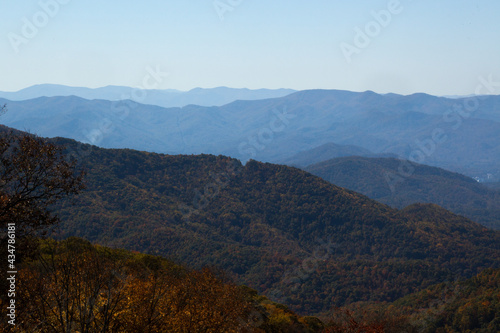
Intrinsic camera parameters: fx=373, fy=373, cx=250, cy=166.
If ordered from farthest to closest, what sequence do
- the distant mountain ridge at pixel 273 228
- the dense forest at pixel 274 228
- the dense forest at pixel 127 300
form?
the distant mountain ridge at pixel 273 228
the dense forest at pixel 274 228
the dense forest at pixel 127 300

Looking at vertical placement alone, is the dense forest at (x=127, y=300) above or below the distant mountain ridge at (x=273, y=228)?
above

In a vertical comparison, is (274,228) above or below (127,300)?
below

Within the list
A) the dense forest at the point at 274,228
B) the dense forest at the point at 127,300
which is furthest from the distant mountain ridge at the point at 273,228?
the dense forest at the point at 127,300

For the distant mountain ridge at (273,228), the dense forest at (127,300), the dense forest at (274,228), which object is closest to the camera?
the dense forest at (127,300)

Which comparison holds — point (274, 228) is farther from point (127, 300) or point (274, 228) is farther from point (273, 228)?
point (127, 300)

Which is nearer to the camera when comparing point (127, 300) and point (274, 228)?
point (127, 300)

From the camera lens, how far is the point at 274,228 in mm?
161875

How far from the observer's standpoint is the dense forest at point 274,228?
10800 cm

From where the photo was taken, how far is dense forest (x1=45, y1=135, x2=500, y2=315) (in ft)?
354

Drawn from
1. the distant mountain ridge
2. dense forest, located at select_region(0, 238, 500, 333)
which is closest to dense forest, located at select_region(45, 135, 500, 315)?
the distant mountain ridge

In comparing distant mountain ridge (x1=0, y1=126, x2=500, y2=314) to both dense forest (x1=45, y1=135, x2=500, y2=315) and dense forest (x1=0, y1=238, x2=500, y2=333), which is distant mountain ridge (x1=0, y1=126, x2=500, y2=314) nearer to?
dense forest (x1=45, y1=135, x2=500, y2=315)

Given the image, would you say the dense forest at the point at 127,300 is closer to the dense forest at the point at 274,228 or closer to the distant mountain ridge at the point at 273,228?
the dense forest at the point at 274,228

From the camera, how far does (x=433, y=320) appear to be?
237 feet

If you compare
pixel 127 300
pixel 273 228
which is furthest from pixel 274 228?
pixel 127 300
